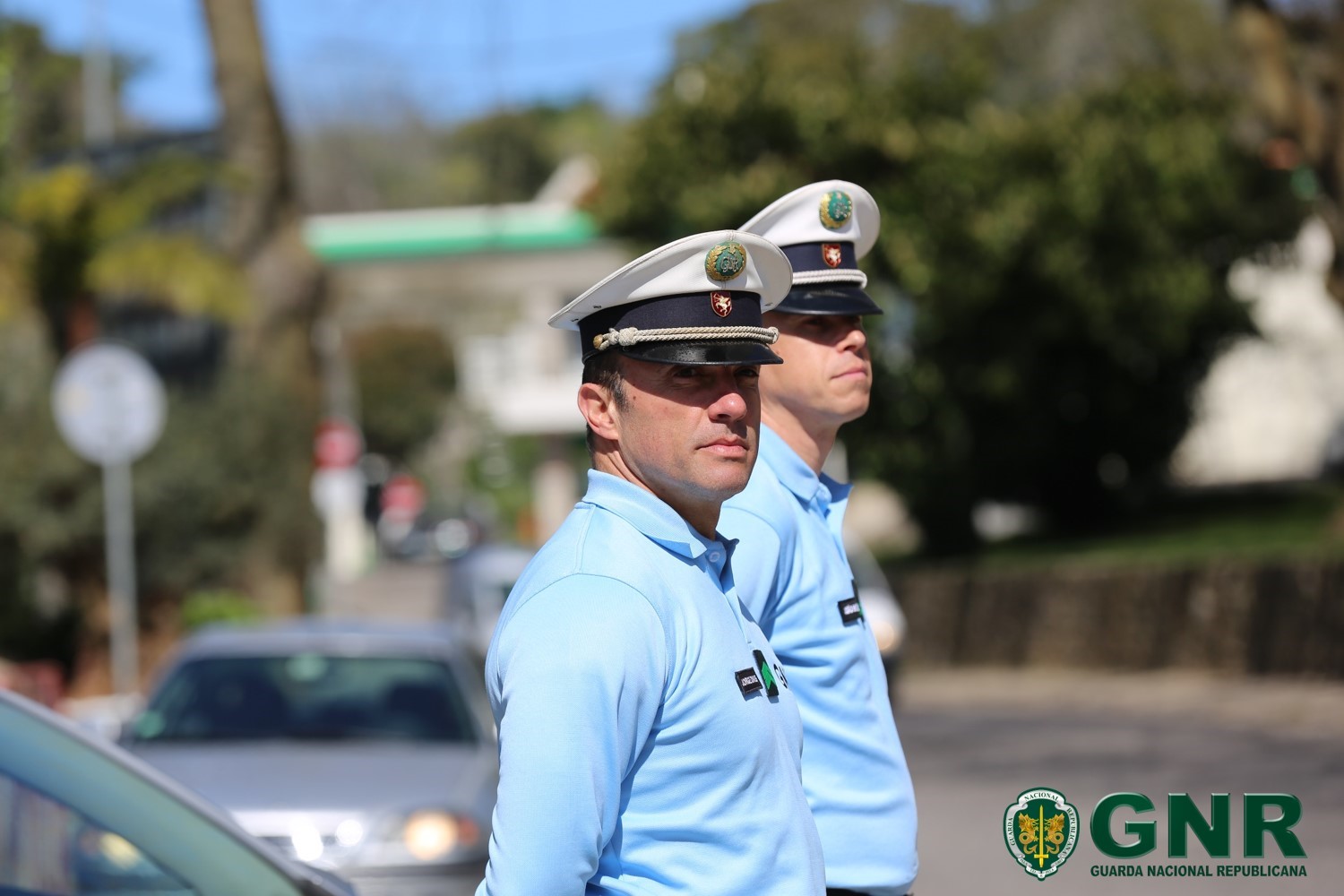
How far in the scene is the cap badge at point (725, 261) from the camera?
2824 millimetres

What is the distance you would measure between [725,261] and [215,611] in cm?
1640

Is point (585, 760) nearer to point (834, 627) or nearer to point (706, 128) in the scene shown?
point (834, 627)

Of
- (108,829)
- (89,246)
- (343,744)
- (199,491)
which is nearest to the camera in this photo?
(108,829)

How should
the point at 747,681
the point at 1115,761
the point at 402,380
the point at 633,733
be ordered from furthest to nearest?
the point at 402,380, the point at 1115,761, the point at 747,681, the point at 633,733

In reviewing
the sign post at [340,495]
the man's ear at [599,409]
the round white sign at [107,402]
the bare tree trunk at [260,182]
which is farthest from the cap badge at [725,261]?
the sign post at [340,495]

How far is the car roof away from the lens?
874 centimetres

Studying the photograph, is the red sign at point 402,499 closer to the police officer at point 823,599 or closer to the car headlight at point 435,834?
the car headlight at point 435,834

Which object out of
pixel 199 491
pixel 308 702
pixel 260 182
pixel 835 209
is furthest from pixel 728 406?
pixel 199 491

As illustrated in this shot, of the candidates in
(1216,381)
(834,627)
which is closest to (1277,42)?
(834,627)

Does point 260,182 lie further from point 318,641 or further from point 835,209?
point 835,209

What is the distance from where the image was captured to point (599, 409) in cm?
288

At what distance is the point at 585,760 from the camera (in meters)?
2.45

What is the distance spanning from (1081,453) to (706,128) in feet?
24.7

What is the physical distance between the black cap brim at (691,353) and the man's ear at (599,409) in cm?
10
